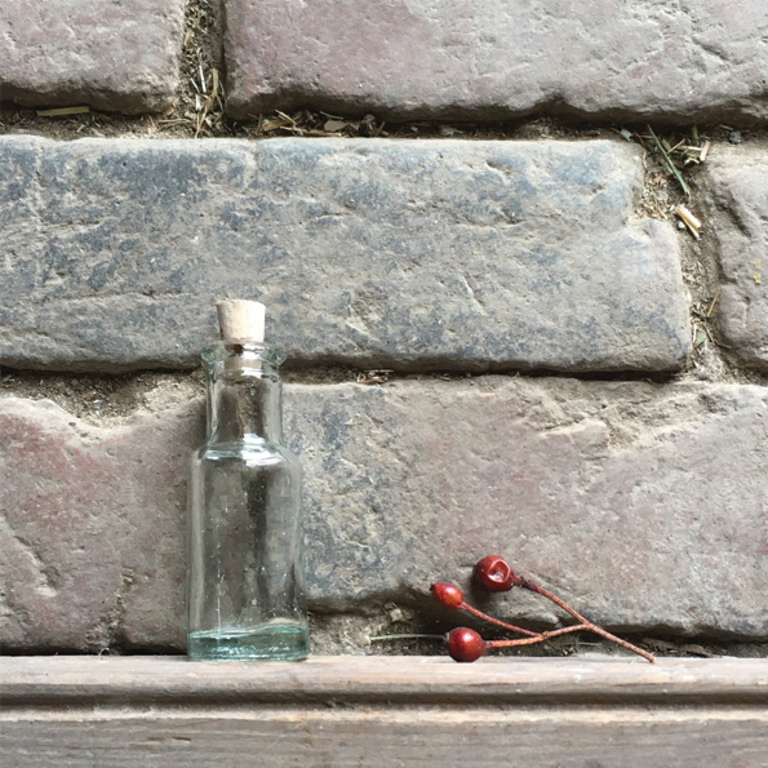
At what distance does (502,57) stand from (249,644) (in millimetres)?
733

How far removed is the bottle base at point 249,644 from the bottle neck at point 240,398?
19 cm

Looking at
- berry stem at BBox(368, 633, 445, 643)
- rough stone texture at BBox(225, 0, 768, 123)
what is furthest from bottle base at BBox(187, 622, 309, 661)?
rough stone texture at BBox(225, 0, 768, 123)

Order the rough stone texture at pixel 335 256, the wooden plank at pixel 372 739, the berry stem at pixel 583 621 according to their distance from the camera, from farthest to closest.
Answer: the rough stone texture at pixel 335 256 < the berry stem at pixel 583 621 < the wooden plank at pixel 372 739

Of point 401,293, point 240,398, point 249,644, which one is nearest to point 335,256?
point 401,293

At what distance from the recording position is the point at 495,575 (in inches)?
36.1

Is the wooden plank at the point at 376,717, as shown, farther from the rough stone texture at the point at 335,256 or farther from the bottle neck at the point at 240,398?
the rough stone texture at the point at 335,256

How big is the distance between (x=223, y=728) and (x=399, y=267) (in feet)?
1.73

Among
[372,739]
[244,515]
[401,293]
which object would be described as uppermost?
[401,293]

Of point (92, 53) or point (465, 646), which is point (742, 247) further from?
point (92, 53)

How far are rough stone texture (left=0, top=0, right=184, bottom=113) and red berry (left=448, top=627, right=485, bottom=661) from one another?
701mm

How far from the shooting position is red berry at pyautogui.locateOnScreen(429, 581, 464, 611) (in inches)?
34.9

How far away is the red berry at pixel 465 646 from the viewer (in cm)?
84

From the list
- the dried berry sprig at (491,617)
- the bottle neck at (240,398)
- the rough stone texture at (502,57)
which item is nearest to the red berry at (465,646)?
the dried berry sprig at (491,617)

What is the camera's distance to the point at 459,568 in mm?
948
